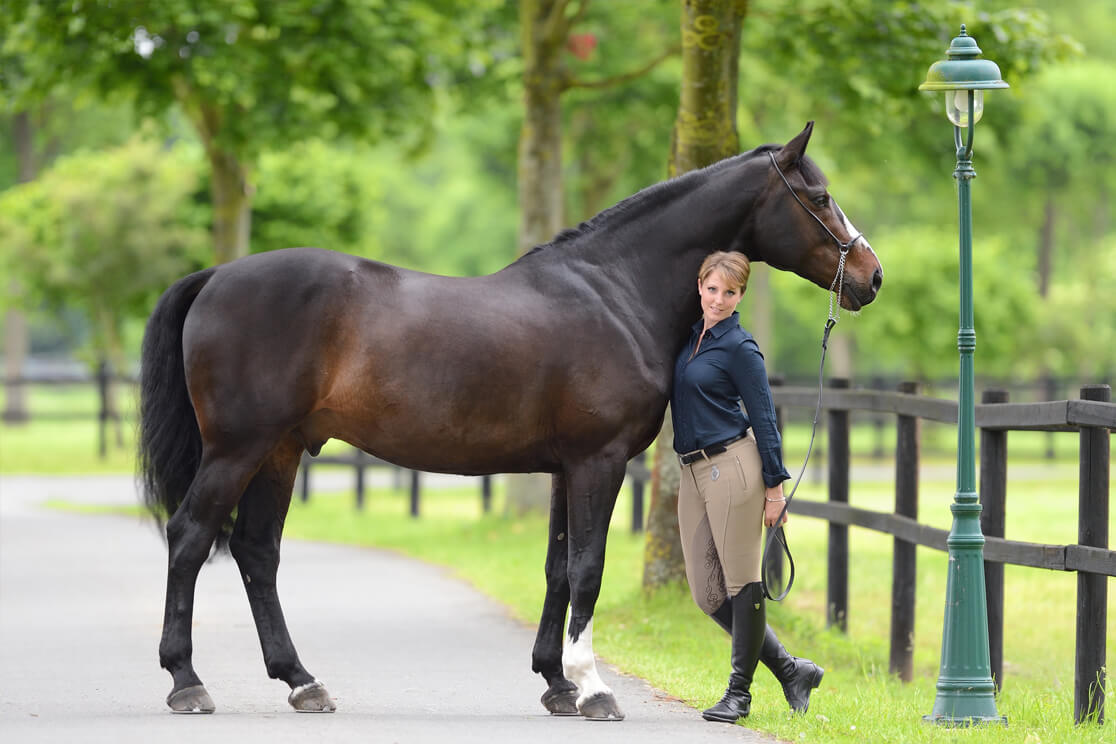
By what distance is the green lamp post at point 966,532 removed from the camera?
639cm

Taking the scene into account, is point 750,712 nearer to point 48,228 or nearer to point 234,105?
point 234,105

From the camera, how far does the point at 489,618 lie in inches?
381

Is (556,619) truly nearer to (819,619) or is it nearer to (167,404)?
(167,404)

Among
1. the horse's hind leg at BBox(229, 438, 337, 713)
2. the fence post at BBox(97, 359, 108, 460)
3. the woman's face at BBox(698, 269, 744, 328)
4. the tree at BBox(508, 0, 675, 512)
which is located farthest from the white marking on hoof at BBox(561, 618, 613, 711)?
the fence post at BBox(97, 359, 108, 460)

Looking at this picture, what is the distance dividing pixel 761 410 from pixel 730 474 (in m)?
0.30

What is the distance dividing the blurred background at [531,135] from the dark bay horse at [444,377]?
330cm

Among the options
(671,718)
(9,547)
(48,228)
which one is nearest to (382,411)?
(671,718)

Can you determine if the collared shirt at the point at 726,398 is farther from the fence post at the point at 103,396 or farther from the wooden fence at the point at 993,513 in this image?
the fence post at the point at 103,396

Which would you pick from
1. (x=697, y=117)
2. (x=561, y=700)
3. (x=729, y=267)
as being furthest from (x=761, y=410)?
(x=697, y=117)

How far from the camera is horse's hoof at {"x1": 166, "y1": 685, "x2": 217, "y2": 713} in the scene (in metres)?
6.09

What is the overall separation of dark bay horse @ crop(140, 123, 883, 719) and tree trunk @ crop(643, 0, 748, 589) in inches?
116

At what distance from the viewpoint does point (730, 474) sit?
6160 mm

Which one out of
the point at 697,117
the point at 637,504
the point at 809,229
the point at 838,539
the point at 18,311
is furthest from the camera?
the point at 18,311

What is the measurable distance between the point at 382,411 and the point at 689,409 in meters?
1.27
